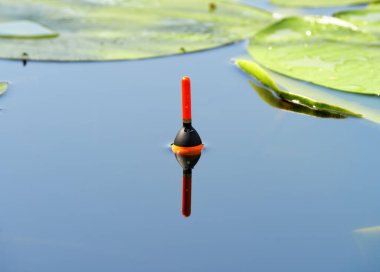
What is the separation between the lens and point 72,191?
2.36 m

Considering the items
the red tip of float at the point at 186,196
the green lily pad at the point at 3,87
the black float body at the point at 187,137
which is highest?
the green lily pad at the point at 3,87

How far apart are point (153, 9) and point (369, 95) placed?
1.65m

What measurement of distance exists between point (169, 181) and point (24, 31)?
180 cm

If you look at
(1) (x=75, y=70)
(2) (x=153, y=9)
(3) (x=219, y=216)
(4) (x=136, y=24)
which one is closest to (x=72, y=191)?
(3) (x=219, y=216)

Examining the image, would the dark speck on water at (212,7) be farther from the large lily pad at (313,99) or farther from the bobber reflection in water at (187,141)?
the bobber reflection in water at (187,141)

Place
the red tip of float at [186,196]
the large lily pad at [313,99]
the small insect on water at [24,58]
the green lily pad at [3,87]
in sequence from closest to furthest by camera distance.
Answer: the red tip of float at [186,196] < the large lily pad at [313,99] < the green lily pad at [3,87] < the small insect on water at [24,58]

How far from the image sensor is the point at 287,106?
3.08 metres

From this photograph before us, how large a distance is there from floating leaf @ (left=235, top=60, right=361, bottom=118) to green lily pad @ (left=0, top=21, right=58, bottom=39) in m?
1.19

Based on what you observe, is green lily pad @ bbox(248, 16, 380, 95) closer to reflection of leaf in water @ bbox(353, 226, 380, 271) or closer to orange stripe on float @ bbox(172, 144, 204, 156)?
orange stripe on float @ bbox(172, 144, 204, 156)

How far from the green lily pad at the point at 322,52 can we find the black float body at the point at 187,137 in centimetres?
76

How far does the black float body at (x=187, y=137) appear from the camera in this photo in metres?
2.63

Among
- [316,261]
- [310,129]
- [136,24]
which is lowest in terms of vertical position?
[316,261]

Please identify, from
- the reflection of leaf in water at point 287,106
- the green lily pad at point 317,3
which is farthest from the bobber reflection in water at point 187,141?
the green lily pad at point 317,3

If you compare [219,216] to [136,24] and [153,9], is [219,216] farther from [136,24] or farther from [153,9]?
[153,9]
